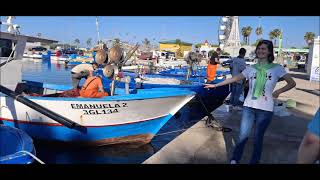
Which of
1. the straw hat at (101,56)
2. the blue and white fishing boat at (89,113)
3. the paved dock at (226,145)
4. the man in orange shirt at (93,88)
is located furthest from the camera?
the straw hat at (101,56)

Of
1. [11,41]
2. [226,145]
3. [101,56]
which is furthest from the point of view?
[101,56]

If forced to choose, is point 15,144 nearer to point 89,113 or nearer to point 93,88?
point 89,113

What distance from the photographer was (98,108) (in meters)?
8.30

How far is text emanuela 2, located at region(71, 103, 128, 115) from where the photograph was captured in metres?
8.16

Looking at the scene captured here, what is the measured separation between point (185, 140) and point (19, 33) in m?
4.95

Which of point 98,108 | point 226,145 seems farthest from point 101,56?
point 226,145

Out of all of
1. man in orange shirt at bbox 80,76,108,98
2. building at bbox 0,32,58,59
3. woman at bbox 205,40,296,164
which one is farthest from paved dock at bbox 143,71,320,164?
building at bbox 0,32,58,59

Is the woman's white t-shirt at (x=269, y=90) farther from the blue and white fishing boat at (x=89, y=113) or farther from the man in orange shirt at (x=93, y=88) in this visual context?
the man in orange shirt at (x=93, y=88)

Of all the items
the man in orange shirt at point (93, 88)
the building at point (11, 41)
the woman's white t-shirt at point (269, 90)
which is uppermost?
the building at point (11, 41)

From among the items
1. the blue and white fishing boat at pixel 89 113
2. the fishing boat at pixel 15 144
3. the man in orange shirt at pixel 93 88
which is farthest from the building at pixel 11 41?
the fishing boat at pixel 15 144

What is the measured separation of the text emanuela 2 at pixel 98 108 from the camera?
8164 mm

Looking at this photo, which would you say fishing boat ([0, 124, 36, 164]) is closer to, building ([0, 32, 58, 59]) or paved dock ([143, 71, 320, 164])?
paved dock ([143, 71, 320, 164])
